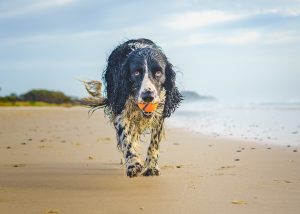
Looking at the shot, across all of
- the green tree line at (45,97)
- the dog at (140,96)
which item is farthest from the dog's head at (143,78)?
the green tree line at (45,97)

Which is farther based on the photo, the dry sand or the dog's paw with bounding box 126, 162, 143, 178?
the dog's paw with bounding box 126, 162, 143, 178

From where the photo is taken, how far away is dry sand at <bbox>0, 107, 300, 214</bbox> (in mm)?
4594

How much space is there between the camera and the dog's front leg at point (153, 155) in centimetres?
683

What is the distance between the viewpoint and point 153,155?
7.14 metres

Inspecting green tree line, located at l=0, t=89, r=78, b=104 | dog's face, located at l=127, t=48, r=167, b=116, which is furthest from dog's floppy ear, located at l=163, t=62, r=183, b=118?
green tree line, located at l=0, t=89, r=78, b=104

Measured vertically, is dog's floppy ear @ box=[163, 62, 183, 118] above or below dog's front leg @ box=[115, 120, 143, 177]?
above

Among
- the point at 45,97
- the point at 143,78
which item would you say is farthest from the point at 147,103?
the point at 45,97

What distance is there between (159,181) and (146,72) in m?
1.36

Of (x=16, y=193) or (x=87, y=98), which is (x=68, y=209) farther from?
(x=87, y=98)

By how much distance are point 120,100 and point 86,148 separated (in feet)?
11.1

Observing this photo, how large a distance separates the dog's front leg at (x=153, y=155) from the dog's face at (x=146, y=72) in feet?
2.45

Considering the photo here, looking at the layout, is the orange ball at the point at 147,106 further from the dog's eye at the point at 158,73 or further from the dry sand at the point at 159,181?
the dry sand at the point at 159,181

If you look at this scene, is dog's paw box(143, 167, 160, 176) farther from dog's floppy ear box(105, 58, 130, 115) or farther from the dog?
dog's floppy ear box(105, 58, 130, 115)

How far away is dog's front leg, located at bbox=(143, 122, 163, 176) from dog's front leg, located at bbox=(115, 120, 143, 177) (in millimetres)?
262
